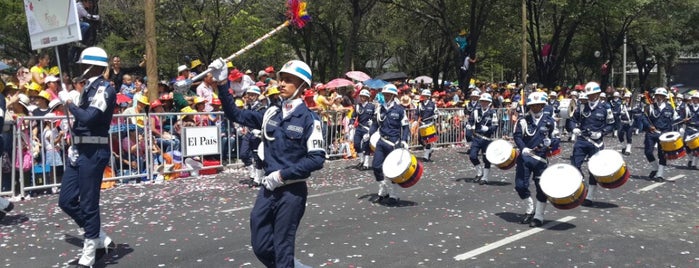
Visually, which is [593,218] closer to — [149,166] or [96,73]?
[96,73]

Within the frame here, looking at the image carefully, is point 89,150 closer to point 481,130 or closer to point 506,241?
point 506,241

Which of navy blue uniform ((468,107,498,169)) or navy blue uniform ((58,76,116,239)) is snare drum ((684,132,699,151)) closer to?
navy blue uniform ((468,107,498,169))

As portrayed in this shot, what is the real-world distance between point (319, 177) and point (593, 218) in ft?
20.9

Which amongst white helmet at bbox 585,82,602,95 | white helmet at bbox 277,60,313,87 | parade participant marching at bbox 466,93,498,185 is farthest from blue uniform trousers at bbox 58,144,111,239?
parade participant marching at bbox 466,93,498,185

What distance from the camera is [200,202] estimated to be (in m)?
11.0

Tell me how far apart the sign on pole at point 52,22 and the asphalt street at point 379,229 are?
2.45m

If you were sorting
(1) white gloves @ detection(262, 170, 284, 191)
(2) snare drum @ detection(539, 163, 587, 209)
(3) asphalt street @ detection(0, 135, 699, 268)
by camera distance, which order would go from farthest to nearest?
(2) snare drum @ detection(539, 163, 587, 209)
(3) asphalt street @ detection(0, 135, 699, 268)
(1) white gloves @ detection(262, 170, 284, 191)

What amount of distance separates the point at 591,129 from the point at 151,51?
389 inches

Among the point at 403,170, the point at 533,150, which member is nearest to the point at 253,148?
the point at 403,170

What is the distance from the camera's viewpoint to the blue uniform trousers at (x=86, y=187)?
6652mm

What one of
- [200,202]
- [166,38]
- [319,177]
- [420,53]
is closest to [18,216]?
[200,202]

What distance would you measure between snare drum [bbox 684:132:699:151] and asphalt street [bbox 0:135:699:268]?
3.07 meters

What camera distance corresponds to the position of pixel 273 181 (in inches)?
199

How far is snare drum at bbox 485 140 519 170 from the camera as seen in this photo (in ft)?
37.8
